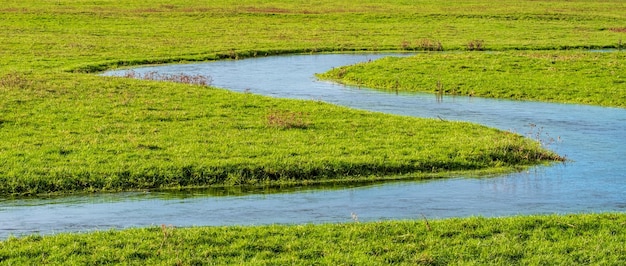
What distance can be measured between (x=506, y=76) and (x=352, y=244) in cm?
2790

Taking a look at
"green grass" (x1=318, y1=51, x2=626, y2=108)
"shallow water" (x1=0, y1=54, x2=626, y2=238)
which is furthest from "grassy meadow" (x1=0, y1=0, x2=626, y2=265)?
"shallow water" (x1=0, y1=54, x2=626, y2=238)

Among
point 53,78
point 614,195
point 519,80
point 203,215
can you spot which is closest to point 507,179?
point 614,195

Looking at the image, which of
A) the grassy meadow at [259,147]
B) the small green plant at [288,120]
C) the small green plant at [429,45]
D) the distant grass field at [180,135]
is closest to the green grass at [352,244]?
the grassy meadow at [259,147]

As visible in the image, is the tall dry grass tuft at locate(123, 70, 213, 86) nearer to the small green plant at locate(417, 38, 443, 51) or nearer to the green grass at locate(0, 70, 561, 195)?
the green grass at locate(0, 70, 561, 195)

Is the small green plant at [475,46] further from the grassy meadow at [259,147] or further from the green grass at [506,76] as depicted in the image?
the green grass at [506,76]

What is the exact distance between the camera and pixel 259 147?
23.7 m

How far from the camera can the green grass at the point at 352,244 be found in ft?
46.5

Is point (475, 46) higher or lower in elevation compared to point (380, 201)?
higher

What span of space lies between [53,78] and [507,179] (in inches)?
844

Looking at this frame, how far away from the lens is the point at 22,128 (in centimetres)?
2591

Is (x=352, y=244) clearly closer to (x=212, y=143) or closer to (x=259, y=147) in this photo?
(x=259, y=147)

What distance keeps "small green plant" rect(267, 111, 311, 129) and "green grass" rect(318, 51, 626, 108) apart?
12.0 m

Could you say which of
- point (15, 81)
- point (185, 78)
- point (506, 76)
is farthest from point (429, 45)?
point (15, 81)

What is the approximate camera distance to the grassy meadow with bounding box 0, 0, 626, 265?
14.7m
